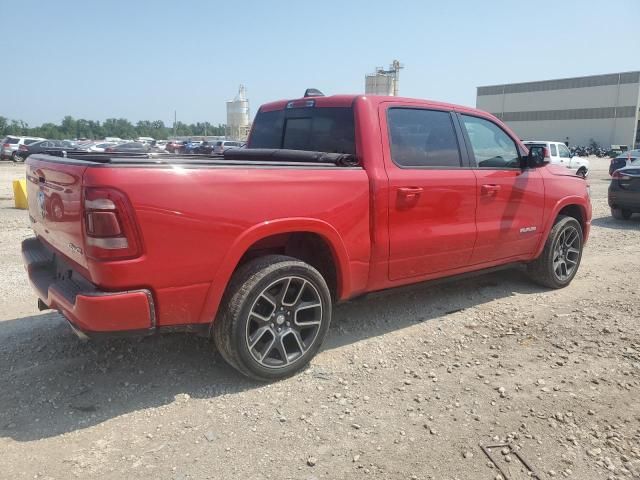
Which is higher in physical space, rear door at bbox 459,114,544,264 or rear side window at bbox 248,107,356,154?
rear side window at bbox 248,107,356,154

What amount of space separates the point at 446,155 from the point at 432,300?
156 cm

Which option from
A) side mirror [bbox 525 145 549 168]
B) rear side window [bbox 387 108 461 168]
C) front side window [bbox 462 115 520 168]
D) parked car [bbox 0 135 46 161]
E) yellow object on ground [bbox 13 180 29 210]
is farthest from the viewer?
parked car [bbox 0 135 46 161]

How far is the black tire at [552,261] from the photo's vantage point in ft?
18.2

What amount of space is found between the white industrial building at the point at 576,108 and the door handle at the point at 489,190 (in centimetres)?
7847

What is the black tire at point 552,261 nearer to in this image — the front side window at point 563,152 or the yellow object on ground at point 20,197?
the yellow object on ground at point 20,197

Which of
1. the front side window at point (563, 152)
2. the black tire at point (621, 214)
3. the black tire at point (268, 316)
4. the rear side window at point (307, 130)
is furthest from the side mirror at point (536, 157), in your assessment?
the front side window at point (563, 152)

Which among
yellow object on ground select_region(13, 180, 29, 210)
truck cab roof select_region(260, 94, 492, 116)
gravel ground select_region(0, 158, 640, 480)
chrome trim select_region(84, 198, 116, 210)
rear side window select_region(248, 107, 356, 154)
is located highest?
truck cab roof select_region(260, 94, 492, 116)

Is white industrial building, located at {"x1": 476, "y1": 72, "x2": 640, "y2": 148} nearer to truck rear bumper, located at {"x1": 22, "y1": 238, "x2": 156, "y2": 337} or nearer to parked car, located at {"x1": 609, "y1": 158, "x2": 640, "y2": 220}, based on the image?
parked car, located at {"x1": 609, "y1": 158, "x2": 640, "y2": 220}

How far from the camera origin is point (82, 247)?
112 inches

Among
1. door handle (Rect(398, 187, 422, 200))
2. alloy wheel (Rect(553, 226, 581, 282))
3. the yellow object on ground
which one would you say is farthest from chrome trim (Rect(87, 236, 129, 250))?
the yellow object on ground

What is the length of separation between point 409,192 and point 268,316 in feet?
4.68

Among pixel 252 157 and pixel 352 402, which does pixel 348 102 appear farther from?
pixel 352 402

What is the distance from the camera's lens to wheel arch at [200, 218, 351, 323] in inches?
124

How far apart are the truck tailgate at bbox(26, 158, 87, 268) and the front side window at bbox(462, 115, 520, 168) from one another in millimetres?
3226
